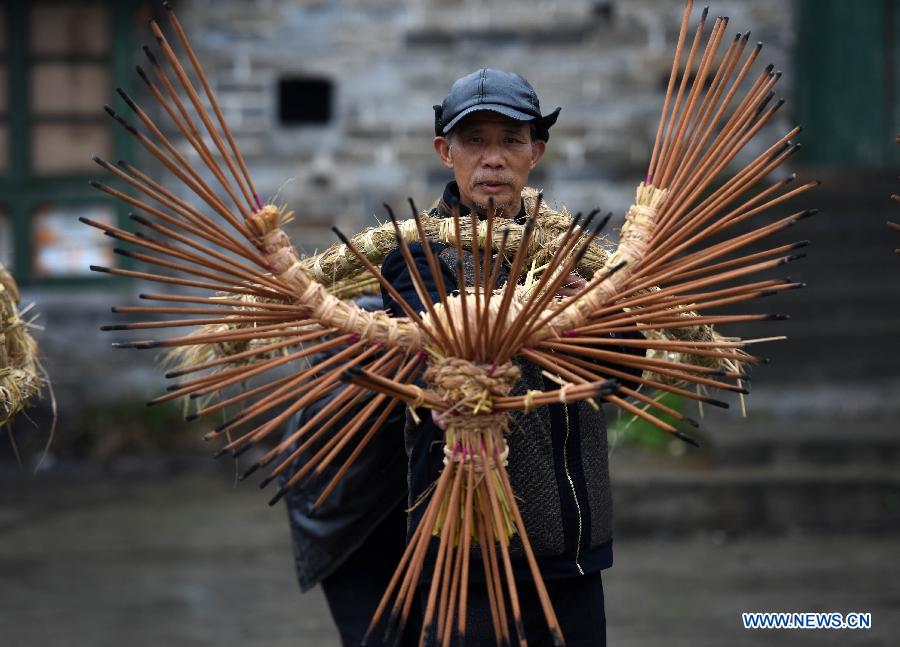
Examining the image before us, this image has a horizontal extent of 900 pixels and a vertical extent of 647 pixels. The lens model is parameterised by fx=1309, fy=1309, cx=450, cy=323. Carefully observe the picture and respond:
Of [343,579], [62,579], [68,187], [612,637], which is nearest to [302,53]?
[68,187]

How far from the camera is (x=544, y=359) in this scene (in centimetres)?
209

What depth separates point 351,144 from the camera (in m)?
7.43

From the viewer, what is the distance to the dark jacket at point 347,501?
2.91 meters

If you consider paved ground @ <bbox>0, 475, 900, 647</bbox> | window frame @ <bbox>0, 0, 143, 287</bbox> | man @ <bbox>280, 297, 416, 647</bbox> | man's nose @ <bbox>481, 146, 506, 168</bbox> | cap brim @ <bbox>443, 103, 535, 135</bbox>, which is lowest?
paved ground @ <bbox>0, 475, 900, 647</bbox>

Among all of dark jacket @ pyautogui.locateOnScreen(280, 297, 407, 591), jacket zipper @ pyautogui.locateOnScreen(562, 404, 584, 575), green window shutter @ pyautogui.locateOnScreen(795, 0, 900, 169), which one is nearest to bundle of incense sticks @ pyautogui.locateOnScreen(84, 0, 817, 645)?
jacket zipper @ pyautogui.locateOnScreen(562, 404, 584, 575)

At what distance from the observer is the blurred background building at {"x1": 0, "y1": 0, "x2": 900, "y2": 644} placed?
285 inches

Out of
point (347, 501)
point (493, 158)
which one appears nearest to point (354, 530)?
point (347, 501)

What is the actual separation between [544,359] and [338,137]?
552 cm

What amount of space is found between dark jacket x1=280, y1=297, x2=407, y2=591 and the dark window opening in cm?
455

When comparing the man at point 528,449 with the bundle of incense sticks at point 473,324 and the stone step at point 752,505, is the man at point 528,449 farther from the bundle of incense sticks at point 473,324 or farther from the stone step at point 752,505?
the stone step at point 752,505

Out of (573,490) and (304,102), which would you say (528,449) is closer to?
(573,490)

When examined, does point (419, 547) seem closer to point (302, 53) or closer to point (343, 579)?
point (343, 579)

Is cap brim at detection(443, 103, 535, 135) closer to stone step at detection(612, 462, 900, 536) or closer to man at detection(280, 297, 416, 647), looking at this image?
man at detection(280, 297, 416, 647)

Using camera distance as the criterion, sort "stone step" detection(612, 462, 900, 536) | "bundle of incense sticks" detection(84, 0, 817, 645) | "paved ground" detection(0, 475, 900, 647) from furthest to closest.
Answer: "stone step" detection(612, 462, 900, 536)
"paved ground" detection(0, 475, 900, 647)
"bundle of incense sticks" detection(84, 0, 817, 645)
